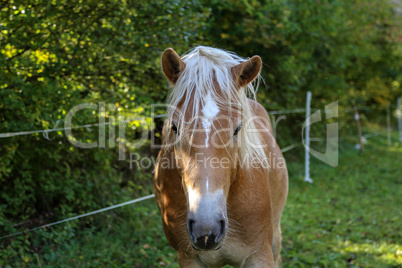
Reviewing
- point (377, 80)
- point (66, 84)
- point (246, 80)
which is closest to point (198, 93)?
point (246, 80)

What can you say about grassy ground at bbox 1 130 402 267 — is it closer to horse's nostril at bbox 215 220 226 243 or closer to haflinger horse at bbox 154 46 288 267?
haflinger horse at bbox 154 46 288 267

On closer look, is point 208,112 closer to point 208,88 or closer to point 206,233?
point 208,88

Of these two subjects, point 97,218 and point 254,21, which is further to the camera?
point 254,21

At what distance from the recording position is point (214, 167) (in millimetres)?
2182

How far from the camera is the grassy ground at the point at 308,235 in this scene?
14.4ft

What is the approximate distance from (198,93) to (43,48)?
97.4 inches

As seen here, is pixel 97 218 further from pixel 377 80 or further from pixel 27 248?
pixel 377 80

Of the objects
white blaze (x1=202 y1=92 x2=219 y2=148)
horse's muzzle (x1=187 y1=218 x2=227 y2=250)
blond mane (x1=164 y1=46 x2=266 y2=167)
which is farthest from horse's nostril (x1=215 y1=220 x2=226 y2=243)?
blond mane (x1=164 y1=46 x2=266 y2=167)

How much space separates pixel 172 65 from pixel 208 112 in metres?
0.48

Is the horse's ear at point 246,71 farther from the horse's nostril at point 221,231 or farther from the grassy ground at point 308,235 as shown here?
the grassy ground at point 308,235

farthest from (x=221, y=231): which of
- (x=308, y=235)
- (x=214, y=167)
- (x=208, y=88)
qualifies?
(x=308, y=235)

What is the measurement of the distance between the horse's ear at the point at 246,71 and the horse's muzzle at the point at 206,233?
93 centimetres

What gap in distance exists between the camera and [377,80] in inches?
582

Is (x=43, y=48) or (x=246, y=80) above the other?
(x=246, y=80)
